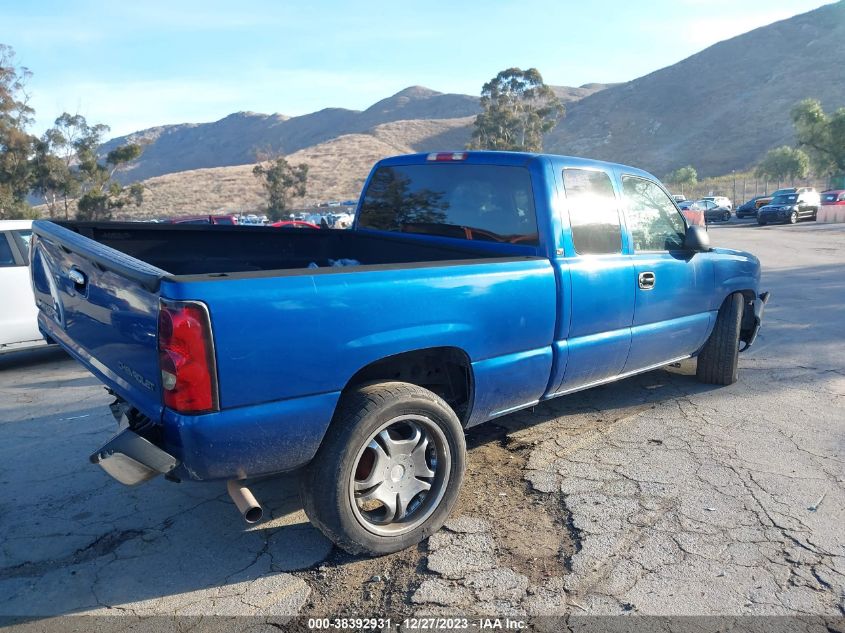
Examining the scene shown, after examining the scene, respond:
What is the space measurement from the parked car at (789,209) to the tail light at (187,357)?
3577 cm

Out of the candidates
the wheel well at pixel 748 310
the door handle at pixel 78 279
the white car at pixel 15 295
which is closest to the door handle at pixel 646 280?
the wheel well at pixel 748 310

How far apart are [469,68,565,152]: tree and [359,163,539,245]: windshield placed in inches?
2090

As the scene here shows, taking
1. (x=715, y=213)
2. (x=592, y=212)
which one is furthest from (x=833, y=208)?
(x=592, y=212)

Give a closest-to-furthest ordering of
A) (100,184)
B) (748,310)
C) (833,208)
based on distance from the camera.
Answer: (748,310) < (100,184) < (833,208)

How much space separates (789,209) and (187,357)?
3611cm

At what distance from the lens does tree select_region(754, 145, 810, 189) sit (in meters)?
59.2

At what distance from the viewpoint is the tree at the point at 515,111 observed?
185ft

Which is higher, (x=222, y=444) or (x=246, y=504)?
(x=222, y=444)

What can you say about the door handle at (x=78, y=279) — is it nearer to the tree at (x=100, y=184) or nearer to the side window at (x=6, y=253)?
the side window at (x=6, y=253)

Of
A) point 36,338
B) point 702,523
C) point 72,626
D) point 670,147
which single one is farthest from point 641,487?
point 670,147

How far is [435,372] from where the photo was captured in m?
3.66

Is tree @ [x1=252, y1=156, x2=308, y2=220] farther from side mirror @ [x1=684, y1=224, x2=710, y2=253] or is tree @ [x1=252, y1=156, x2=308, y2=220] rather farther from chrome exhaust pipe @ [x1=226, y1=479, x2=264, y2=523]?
chrome exhaust pipe @ [x1=226, y1=479, x2=264, y2=523]

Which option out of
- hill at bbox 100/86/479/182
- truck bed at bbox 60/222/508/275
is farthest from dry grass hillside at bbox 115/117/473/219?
hill at bbox 100/86/479/182

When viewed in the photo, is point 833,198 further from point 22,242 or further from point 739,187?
point 22,242
